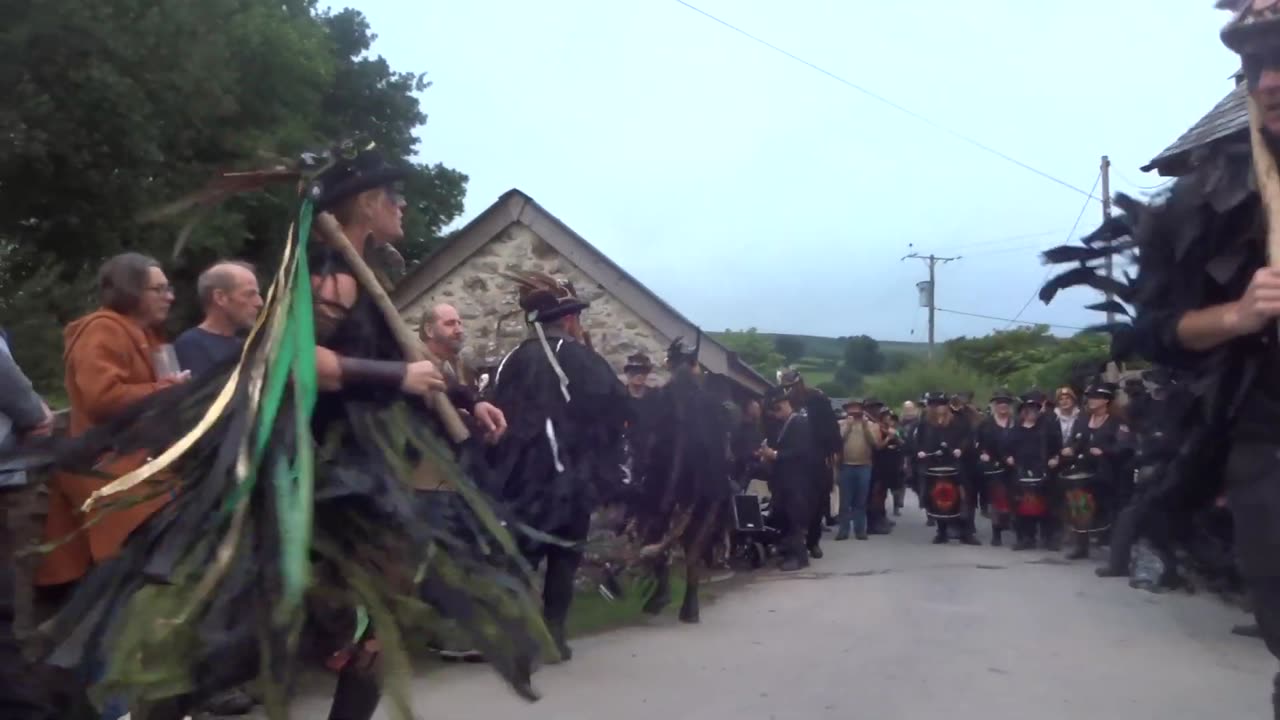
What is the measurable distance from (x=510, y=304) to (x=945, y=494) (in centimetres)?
527

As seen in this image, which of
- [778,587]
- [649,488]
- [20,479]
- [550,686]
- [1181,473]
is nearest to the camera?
[20,479]

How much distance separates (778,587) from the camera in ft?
32.7

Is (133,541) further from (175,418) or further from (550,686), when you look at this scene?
(550,686)

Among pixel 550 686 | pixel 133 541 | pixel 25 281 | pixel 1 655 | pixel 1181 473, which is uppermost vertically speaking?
pixel 25 281

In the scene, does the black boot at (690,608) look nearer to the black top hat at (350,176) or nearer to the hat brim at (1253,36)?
the black top hat at (350,176)

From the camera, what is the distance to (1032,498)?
12883 mm

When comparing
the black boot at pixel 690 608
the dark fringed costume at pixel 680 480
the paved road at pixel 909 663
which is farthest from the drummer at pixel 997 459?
the black boot at pixel 690 608

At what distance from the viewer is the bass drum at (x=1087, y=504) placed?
1193cm

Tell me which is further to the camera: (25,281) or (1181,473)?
(25,281)

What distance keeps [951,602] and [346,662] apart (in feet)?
21.6

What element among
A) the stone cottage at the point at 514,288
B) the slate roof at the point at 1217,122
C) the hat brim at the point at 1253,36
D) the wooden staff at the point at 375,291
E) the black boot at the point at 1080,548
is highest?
the slate roof at the point at 1217,122

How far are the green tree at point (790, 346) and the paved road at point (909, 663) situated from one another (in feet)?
161

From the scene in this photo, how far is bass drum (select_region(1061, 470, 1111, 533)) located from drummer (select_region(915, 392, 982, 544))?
5.62ft

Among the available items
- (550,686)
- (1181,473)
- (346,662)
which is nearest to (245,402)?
(346,662)
